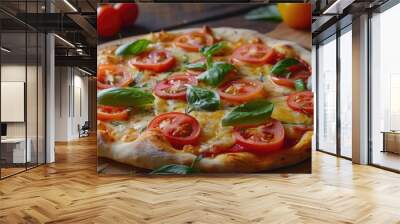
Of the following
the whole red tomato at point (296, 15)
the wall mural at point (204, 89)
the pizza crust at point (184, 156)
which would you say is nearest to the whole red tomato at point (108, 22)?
the wall mural at point (204, 89)

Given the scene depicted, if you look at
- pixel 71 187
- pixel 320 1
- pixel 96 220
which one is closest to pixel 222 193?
pixel 96 220

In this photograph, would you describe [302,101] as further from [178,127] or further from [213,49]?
[178,127]

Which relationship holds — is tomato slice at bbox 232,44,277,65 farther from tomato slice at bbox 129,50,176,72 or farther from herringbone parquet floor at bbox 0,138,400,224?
herringbone parquet floor at bbox 0,138,400,224

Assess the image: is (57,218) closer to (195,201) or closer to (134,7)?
(195,201)

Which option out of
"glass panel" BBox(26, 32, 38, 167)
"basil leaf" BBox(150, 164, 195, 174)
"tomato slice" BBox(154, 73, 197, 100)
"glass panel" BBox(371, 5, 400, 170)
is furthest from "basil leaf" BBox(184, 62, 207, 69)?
"glass panel" BBox(371, 5, 400, 170)

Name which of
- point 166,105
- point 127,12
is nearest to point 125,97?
point 166,105

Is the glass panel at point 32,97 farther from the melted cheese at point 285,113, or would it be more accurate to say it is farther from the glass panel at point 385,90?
the glass panel at point 385,90
